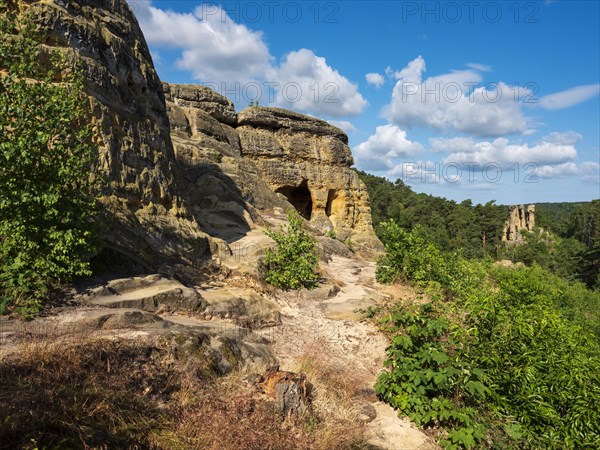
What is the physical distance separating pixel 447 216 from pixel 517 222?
19.9 metres

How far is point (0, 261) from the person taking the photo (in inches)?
223

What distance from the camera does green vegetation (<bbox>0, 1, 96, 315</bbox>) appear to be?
5535 millimetres

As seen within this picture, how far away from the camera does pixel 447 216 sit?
7175 cm

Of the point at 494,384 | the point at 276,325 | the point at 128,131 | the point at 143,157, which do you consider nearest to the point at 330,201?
the point at 143,157

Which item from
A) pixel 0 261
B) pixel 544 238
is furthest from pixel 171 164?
pixel 544 238

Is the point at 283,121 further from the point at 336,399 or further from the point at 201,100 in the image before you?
the point at 336,399

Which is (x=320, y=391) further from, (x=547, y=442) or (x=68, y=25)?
(x=68, y=25)

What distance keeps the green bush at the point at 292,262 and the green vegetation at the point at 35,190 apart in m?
5.70

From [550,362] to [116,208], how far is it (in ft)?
30.4

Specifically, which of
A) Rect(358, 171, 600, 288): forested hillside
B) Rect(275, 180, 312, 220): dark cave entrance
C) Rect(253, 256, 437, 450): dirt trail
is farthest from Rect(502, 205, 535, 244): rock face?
Rect(253, 256, 437, 450): dirt trail

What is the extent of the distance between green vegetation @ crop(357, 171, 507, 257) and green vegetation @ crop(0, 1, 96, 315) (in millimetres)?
58217

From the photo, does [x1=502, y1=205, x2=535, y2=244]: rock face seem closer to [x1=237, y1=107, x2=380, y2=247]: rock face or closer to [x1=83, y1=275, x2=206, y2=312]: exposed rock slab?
[x1=237, y1=107, x2=380, y2=247]: rock face

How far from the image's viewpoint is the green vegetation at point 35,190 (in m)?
5.54

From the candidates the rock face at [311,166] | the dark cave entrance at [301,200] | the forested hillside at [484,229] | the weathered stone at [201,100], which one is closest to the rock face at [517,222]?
the forested hillside at [484,229]
